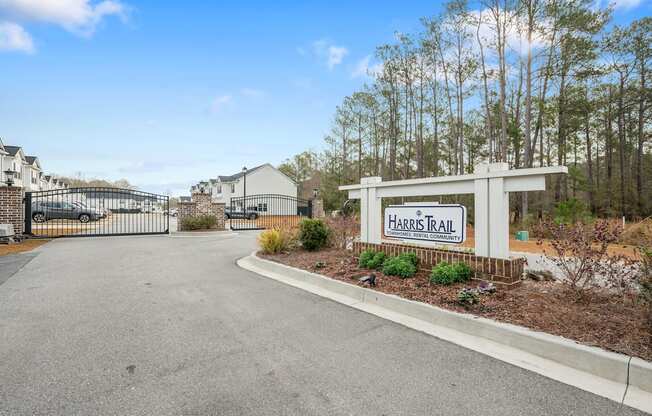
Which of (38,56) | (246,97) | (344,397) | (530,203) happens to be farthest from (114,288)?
(530,203)

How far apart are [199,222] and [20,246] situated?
5.84m

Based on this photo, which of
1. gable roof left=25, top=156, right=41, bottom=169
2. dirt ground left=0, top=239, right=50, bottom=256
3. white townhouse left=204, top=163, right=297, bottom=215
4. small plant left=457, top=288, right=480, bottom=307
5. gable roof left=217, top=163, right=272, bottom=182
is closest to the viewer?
small plant left=457, top=288, right=480, bottom=307

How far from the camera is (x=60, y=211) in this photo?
21.7 meters

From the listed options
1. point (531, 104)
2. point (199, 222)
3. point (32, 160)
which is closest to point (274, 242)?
point (199, 222)

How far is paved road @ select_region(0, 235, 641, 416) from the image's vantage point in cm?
219

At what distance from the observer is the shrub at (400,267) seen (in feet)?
16.4

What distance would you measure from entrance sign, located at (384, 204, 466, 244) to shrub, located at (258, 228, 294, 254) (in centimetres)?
292

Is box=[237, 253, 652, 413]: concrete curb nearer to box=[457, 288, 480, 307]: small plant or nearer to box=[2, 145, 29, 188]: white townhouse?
box=[457, 288, 480, 307]: small plant

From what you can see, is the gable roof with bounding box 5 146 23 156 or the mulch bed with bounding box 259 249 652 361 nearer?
the mulch bed with bounding box 259 249 652 361

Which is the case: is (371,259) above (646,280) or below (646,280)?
below

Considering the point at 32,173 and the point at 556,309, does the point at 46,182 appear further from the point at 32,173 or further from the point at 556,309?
the point at 556,309

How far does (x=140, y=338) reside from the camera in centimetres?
333

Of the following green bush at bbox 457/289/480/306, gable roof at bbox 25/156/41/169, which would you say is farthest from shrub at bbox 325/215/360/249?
gable roof at bbox 25/156/41/169

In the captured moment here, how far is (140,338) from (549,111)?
22.1 metres
